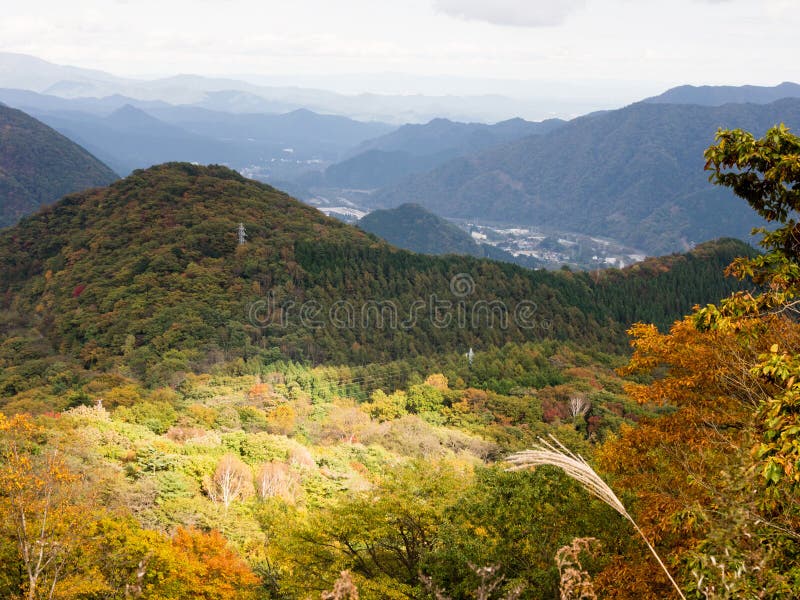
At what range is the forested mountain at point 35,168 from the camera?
149 m

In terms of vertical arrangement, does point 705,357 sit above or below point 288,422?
above

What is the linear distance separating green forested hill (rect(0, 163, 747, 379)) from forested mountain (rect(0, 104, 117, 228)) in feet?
306

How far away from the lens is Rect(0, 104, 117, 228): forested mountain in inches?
5876

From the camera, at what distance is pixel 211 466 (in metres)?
24.0

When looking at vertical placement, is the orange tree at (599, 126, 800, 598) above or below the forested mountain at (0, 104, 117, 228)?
below

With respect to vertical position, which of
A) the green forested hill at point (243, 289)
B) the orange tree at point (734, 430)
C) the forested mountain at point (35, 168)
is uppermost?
the forested mountain at point (35, 168)

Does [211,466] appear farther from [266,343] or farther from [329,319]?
[329,319]

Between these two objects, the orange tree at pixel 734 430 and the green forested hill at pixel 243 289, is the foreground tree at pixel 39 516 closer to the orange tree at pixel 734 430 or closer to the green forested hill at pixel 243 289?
the orange tree at pixel 734 430

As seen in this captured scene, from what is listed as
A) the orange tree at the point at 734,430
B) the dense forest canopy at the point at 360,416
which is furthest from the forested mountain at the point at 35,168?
the orange tree at the point at 734,430

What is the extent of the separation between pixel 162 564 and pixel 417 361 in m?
40.4

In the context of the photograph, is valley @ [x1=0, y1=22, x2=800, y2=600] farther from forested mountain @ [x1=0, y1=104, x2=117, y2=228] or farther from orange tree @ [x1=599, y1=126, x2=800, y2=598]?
forested mountain @ [x1=0, y1=104, x2=117, y2=228]

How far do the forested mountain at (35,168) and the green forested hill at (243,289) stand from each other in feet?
306

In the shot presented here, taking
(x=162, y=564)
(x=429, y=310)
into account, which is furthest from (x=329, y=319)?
(x=162, y=564)

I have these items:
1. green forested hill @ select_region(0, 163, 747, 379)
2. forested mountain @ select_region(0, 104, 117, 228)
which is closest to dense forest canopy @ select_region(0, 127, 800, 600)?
green forested hill @ select_region(0, 163, 747, 379)
